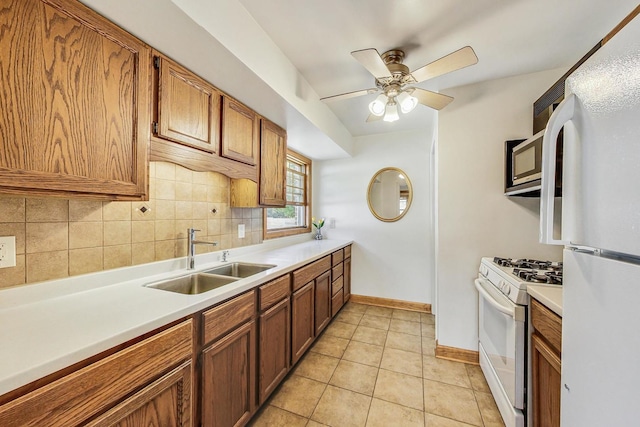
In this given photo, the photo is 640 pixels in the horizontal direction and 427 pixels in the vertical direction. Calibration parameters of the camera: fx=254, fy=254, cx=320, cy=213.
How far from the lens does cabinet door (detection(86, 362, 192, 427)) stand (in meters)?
0.81

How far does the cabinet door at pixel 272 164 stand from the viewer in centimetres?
216

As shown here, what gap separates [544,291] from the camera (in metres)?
1.24

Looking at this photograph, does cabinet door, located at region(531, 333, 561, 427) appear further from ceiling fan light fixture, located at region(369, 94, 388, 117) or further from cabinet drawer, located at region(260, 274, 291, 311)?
ceiling fan light fixture, located at region(369, 94, 388, 117)

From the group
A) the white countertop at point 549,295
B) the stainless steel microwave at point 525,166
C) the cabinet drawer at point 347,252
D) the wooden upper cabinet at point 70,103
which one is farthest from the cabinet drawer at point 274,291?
the stainless steel microwave at point 525,166

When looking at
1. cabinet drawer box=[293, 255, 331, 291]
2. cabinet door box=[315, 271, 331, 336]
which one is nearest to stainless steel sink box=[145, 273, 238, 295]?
cabinet drawer box=[293, 255, 331, 291]

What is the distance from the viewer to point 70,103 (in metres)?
0.96

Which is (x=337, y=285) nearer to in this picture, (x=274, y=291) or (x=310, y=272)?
(x=310, y=272)

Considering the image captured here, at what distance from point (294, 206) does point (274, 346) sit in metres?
2.12

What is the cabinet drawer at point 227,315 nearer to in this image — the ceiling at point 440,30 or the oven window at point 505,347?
the oven window at point 505,347

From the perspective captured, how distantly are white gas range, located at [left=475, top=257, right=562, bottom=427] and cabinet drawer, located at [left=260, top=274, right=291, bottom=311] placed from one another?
1.35 meters

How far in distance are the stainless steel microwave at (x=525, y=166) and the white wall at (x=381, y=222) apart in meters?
1.23

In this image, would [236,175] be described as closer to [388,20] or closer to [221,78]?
[221,78]

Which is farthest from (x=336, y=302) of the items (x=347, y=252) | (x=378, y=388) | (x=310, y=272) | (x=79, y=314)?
(x=79, y=314)

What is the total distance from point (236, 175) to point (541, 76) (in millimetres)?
2514
